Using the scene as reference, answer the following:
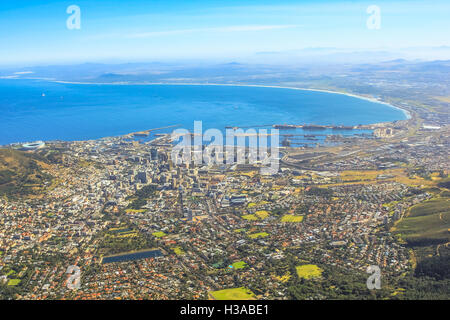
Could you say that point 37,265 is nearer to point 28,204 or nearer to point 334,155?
point 28,204

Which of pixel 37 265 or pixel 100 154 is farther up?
pixel 100 154

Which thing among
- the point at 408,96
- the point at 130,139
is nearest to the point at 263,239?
the point at 130,139

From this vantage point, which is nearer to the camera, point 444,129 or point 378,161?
point 378,161

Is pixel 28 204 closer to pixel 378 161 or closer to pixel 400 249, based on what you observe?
pixel 400 249

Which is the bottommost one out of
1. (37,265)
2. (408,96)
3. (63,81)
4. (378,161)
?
(37,265)

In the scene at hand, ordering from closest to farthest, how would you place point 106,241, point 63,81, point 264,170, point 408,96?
point 106,241 < point 264,170 < point 408,96 < point 63,81
